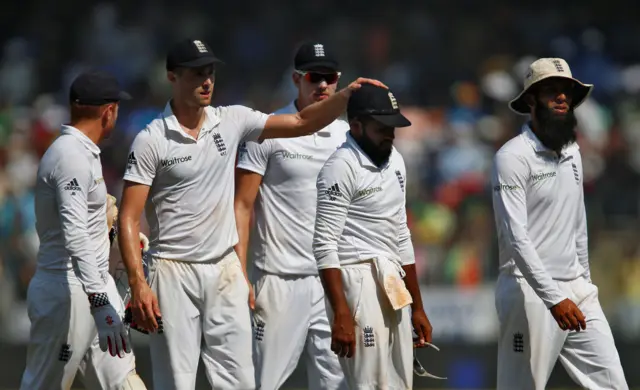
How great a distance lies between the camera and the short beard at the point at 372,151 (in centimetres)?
665

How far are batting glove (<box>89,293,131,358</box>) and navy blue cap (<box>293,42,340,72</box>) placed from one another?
234 cm

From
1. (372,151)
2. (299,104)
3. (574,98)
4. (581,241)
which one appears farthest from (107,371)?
(574,98)

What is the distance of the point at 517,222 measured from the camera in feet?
22.6

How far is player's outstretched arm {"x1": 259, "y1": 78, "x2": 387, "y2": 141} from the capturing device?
23.3 ft

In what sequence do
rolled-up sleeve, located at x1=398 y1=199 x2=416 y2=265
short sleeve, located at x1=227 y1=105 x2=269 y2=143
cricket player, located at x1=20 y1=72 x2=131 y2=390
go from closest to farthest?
cricket player, located at x1=20 y1=72 x2=131 y2=390 → rolled-up sleeve, located at x1=398 y1=199 x2=416 y2=265 → short sleeve, located at x1=227 y1=105 x2=269 y2=143

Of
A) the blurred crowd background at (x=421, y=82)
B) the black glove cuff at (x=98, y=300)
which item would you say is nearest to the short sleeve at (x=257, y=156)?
the black glove cuff at (x=98, y=300)

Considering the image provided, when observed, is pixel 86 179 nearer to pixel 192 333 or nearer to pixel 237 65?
pixel 192 333

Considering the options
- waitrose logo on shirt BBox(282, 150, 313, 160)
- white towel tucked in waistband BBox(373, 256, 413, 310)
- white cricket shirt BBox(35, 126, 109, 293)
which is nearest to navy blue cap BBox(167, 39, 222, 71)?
white cricket shirt BBox(35, 126, 109, 293)

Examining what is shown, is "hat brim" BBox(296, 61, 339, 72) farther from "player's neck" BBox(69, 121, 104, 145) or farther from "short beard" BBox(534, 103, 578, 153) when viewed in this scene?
Answer: "player's neck" BBox(69, 121, 104, 145)

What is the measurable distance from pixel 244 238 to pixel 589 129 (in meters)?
8.65

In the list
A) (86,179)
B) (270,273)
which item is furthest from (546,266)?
(86,179)

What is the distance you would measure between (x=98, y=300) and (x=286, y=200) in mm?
1821

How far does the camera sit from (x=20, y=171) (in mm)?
15289

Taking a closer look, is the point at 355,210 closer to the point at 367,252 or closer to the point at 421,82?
the point at 367,252
